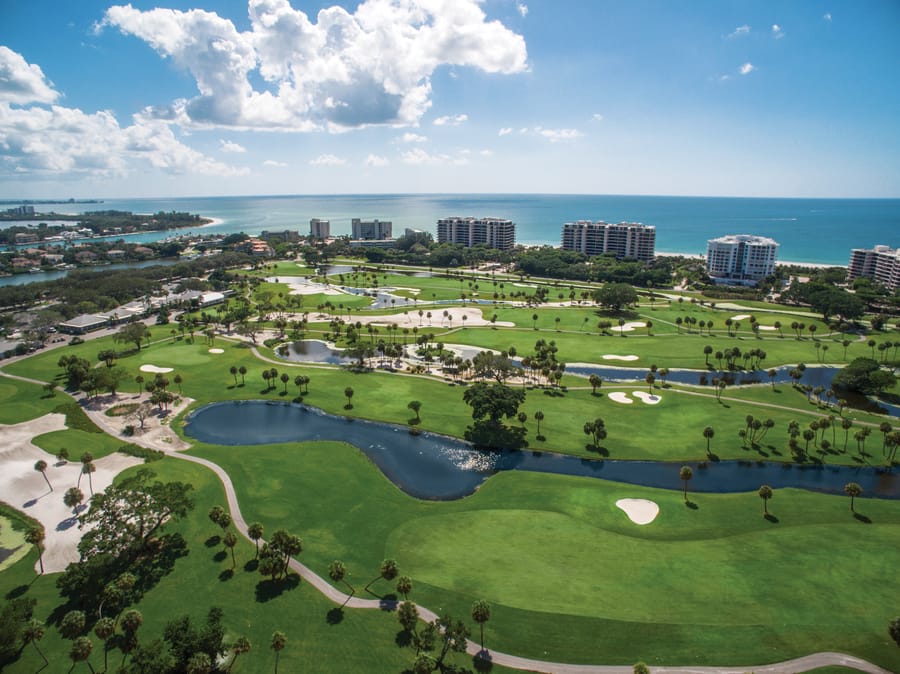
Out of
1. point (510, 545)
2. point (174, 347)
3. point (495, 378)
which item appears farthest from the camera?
point (174, 347)

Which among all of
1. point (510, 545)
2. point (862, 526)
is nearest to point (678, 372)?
point (862, 526)

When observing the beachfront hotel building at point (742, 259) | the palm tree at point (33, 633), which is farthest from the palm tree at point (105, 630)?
the beachfront hotel building at point (742, 259)

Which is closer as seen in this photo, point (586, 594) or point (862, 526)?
point (586, 594)

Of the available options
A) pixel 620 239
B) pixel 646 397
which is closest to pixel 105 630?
pixel 646 397

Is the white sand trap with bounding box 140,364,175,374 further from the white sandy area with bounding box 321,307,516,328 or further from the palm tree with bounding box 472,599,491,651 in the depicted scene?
the palm tree with bounding box 472,599,491,651

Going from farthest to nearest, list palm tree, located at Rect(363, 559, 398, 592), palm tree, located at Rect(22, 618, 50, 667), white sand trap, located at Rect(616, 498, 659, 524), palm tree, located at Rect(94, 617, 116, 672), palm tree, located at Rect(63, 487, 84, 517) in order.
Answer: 1. white sand trap, located at Rect(616, 498, 659, 524)
2. palm tree, located at Rect(63, 487, 84, 517)
3. palm tree, located at Rect(363, 559, 398, 592)
4. palm tree, located at Rect(22, 618, 50, 667)
5. palm tree, located at Rect(94, 617, 116, 672)

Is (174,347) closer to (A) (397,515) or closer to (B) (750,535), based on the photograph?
(A) (397,515)

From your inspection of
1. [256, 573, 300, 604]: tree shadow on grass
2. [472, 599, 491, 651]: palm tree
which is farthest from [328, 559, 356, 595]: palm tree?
[472, 599, 491, 651]: palm tree
